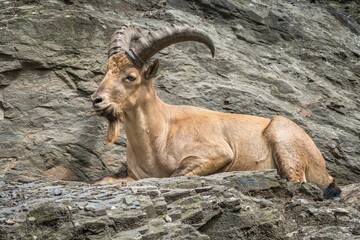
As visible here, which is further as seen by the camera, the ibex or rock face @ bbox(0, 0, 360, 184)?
rock face @ bbox(0, 0, 360, 184)

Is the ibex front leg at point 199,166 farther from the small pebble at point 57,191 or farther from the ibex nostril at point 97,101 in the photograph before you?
the small pebble at point 57,191

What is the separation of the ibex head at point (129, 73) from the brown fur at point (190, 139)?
0.01 m

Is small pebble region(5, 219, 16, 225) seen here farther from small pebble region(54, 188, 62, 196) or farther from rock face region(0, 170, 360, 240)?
small pebble region(54, 188, 62, 196)

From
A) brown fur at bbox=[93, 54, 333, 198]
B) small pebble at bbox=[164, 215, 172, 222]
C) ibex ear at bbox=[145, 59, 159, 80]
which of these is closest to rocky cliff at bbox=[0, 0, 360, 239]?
small pebble at bbox=[164, 215, 172, 222]

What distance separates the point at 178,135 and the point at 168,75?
1.96 meters

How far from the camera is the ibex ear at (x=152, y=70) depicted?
10.6 m

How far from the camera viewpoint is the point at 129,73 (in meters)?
10.4

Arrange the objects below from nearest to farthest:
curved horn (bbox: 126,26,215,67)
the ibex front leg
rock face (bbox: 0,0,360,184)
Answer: the ibex front leg → curved horn (bbox: 126,26,215,67) → rock face (bbox: 0,0,360,184)

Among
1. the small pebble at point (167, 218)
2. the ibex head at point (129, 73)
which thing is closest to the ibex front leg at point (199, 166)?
the ibex head at point (129, 73)

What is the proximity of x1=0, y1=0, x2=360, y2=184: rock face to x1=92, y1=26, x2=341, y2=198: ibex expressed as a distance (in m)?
1.00

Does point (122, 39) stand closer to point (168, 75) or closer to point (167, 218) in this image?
point (168, 75)

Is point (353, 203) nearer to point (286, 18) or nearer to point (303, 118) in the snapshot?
point (303, 118)

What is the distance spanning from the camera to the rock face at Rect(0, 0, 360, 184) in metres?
11.1

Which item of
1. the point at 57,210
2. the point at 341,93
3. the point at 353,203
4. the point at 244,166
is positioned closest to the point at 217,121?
the point at 244,166
